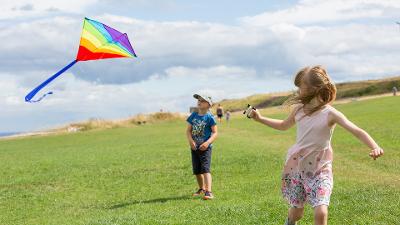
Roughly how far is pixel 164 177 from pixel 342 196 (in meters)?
6.94

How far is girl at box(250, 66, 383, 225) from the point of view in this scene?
7035 mm

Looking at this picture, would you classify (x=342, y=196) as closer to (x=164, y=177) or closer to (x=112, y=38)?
(x=112, y=38)

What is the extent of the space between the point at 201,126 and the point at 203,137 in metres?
0.24

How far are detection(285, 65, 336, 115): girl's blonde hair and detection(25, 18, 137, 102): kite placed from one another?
5290 mm

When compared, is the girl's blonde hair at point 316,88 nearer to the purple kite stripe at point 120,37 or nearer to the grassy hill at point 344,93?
the purple kite stripe at point 120,37

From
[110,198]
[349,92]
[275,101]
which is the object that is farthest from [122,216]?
[275,101]

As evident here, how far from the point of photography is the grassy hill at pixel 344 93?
98.6m

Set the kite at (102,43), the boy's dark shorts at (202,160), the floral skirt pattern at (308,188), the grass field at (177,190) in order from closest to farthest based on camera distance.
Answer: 1. the floral skirt pattern at (308,188)
2. the grass field at (177,190)
3. the kite at (102,43)
4. the boy's dark shorts at (202,160)

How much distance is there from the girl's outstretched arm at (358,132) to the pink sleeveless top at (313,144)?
0.10 meters

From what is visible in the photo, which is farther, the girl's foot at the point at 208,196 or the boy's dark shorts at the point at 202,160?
the boy's dark shorts at the point at 202,160

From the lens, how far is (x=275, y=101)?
395 feet

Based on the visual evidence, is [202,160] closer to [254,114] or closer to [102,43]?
[102,43]

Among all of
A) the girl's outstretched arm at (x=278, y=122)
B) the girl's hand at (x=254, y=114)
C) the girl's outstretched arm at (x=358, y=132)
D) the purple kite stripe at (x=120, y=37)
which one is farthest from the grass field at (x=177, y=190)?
the purple kite stripe at (x=120, y=37)

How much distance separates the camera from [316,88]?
7.09 meters
